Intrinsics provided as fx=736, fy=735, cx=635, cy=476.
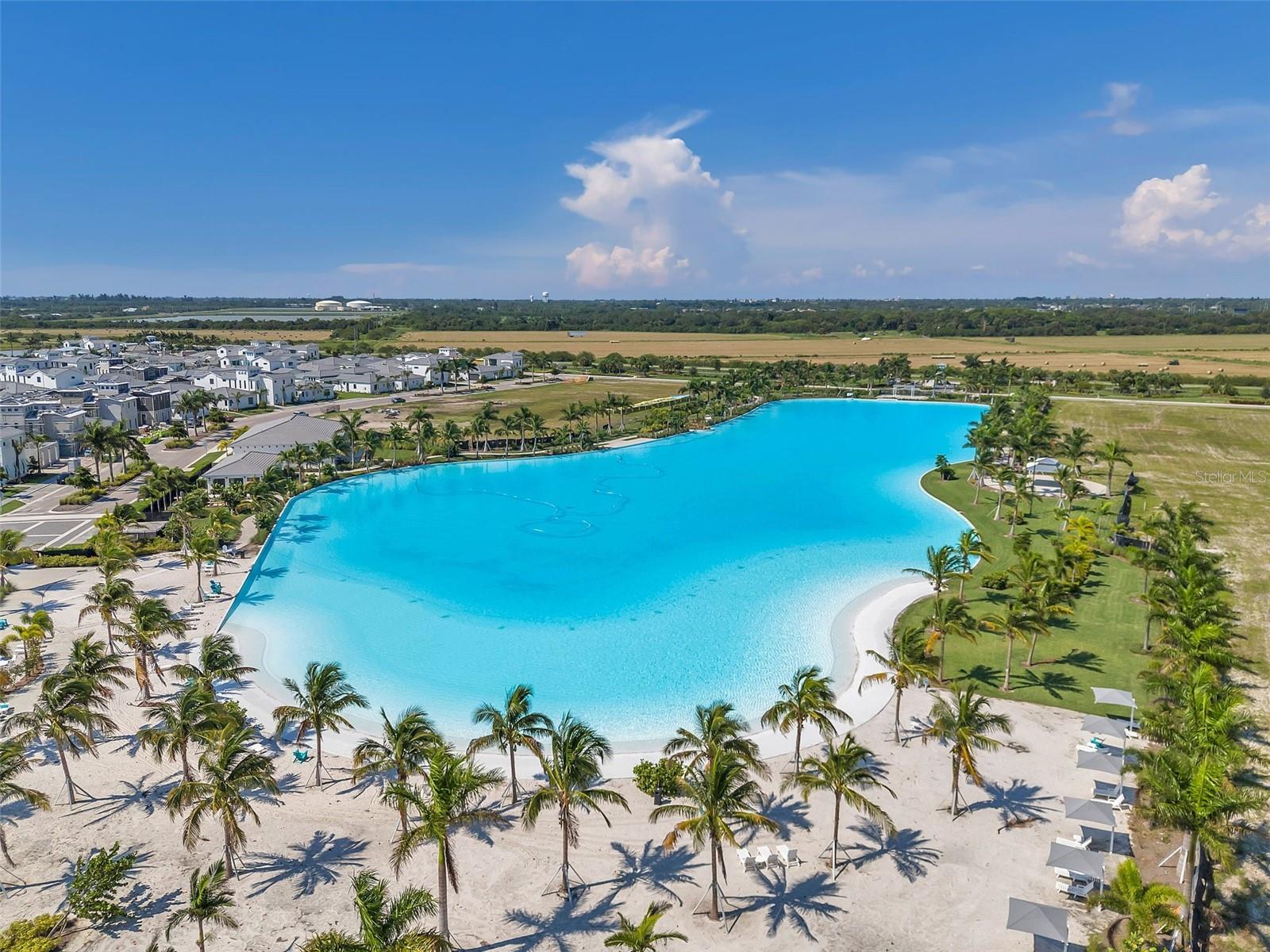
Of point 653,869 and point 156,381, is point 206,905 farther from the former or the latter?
point 156,381

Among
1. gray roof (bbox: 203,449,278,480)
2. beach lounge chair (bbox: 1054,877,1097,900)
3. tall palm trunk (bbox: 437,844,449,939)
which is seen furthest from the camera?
gray roof (bbox: 203,449,278,480)

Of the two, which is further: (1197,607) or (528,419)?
(528,419)

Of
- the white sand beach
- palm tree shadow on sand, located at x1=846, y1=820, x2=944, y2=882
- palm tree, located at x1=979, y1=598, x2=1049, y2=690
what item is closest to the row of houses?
the white sand beach

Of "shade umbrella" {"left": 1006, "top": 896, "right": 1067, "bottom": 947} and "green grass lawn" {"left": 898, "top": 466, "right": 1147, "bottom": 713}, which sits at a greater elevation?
"shade umbrella" {"left": 1006, "top": 896, "right": 1067, "bottom": 947}

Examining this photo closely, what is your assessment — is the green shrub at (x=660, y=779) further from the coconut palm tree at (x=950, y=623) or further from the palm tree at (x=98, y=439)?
the palm tree at (x=98, y=439)

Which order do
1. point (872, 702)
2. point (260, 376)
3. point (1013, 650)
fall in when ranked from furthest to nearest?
point (260, 376) → point (1013, 650) → point (872, 702)

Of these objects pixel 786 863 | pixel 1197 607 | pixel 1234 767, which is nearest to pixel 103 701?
pixel 786 863

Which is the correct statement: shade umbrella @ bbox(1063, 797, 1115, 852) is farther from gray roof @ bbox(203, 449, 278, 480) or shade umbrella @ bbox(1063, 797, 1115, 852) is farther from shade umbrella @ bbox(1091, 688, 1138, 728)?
gray roof @ bbox(203, 449, 278, 480)

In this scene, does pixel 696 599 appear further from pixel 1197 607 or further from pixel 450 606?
pixel 1197 607
